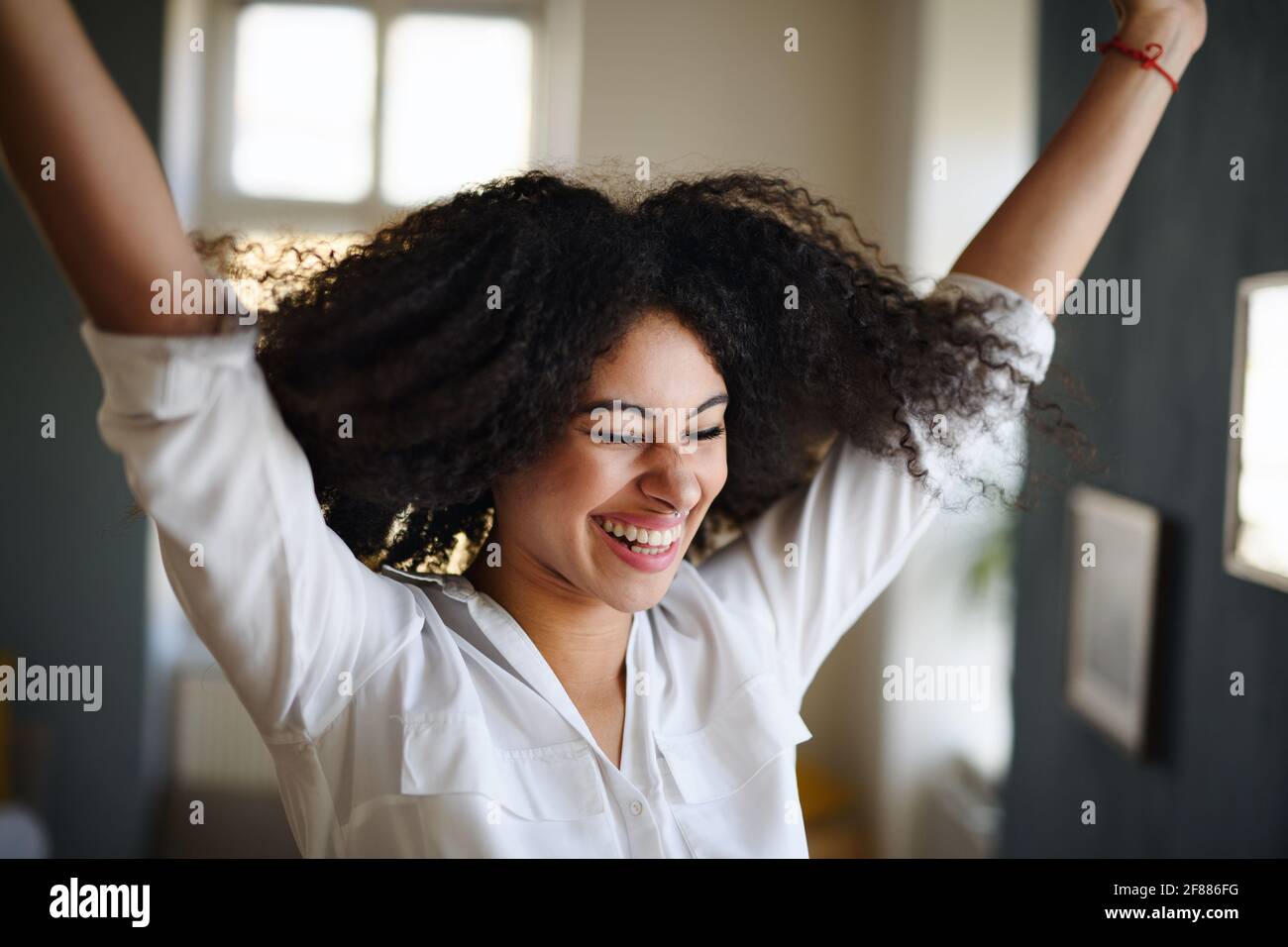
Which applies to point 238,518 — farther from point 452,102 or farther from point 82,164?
point 452,102

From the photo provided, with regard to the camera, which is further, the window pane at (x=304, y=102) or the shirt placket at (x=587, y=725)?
the window pane at (x=304, y=102)

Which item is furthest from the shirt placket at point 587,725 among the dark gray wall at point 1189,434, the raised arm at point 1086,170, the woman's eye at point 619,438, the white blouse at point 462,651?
the dark gray wall at point 1189,434

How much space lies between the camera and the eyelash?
655 mm

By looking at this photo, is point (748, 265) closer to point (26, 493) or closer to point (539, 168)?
point (539, 168)

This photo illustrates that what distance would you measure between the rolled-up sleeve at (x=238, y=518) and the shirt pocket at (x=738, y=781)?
0.78 feet

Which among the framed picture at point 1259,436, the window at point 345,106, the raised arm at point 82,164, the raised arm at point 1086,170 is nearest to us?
the raised arm at point 82,164

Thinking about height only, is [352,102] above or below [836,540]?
above

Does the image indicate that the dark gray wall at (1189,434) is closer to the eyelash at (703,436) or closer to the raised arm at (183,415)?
the eyelash at (703,436)

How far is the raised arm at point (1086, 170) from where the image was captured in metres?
0.75

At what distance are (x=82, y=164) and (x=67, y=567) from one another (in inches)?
58.6

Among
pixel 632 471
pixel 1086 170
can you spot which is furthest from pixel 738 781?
pixel 1086 170

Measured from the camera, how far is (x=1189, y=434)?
4.70 feet
